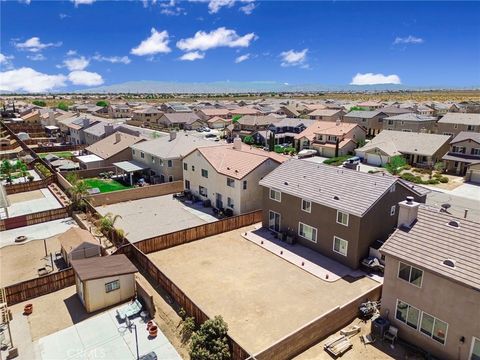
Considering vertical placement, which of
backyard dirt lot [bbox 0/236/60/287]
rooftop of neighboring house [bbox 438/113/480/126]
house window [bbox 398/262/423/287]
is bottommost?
backyard dirt lot [bbox 0/236/60/287]

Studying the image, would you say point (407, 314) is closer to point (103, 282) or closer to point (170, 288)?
point (170, 288)

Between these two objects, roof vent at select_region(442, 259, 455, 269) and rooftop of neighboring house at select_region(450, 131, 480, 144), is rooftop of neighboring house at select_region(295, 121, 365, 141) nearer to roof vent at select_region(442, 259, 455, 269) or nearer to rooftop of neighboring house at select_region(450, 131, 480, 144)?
rooftop of neighboring house at select_region(450, 131, 480, 144)

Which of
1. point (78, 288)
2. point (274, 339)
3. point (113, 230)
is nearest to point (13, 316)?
point (78, 288)

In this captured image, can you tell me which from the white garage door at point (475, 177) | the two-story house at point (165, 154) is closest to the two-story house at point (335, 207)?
the two-story house at point (165, 154)

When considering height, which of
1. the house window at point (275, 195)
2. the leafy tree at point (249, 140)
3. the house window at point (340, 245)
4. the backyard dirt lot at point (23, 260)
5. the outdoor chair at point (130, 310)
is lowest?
the backyard dirt lot at point (23, 260)

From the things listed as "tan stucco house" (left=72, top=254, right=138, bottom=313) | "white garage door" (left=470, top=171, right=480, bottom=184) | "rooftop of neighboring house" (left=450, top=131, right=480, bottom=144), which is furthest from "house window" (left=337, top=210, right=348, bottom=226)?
"rooftop of neighboring house" (left=450, top=131, right=480, bottom=144)

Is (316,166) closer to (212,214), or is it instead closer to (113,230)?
(212,214)

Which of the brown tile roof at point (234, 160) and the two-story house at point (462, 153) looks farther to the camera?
the two-story house at point (462, 153)

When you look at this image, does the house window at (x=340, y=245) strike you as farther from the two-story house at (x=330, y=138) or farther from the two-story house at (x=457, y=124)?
the two-story house at (x=457, y=124)
